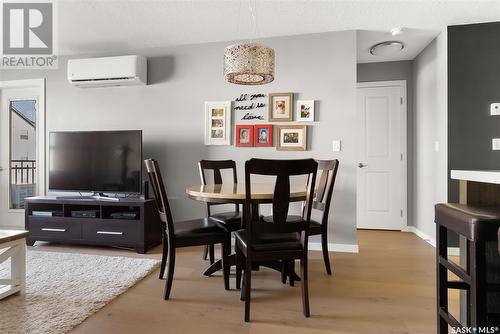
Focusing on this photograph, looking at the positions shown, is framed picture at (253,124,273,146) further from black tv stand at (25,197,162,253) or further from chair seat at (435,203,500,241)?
chair seat at (435,203,500,241)

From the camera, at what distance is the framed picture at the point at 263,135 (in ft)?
11.4

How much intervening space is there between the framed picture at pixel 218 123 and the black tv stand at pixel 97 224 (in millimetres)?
1022

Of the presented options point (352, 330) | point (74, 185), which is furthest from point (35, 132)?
point (352, 330)

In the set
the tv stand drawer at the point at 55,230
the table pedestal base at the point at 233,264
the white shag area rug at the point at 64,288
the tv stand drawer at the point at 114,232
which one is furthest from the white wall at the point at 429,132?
the tv stand drawer at the point at 55,230

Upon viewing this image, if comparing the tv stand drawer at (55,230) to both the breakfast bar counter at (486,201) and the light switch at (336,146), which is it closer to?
the light switch at (336,146)

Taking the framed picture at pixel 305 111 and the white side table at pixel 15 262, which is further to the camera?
the framed picture at pixel 305 111

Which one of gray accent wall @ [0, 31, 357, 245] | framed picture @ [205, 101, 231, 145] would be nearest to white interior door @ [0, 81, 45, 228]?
gray accent wall @ [0, 31, 357, 245]

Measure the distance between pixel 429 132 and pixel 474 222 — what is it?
3.11 m

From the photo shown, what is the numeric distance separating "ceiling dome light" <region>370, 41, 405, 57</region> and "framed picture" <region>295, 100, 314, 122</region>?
3.92 feet

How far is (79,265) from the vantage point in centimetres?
277

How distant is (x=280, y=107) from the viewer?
137 inches

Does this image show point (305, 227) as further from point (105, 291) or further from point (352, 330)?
point (105, 291)

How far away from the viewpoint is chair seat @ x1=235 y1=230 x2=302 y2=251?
Result: 1.85 metres

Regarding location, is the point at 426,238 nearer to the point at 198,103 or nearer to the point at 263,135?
the point at 263,135
